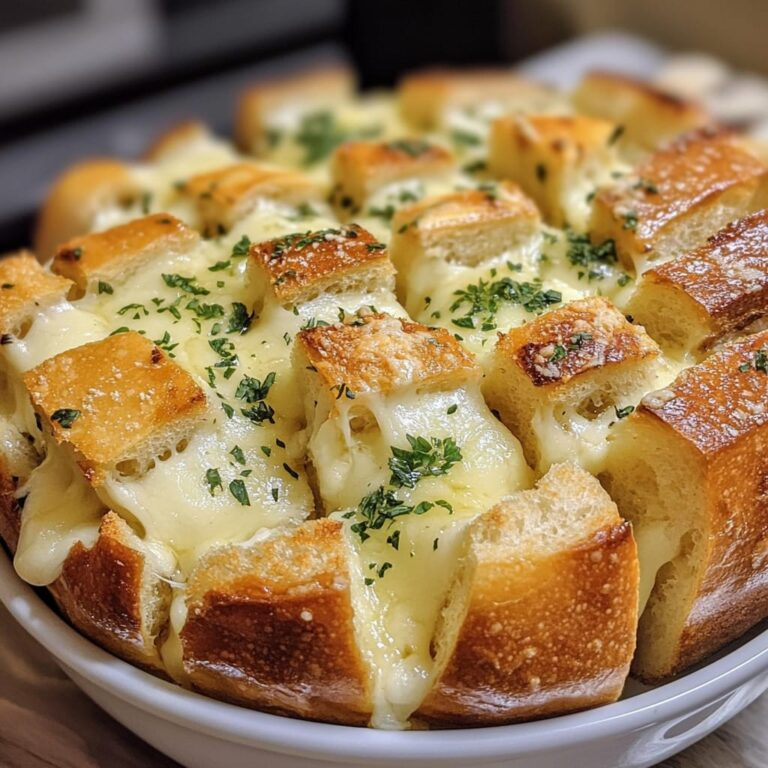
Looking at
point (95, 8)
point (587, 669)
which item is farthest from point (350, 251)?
point (95, 8)

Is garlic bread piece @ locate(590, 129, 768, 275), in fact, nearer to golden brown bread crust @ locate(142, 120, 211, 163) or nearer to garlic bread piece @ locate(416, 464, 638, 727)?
garlic bread piece @ locate(416, 464, 638, 727)

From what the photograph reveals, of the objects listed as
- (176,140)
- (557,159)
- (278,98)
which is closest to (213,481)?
(557,159)

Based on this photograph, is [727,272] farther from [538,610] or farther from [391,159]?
[391,159]

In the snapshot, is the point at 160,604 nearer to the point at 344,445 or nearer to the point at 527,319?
the point at 344,445

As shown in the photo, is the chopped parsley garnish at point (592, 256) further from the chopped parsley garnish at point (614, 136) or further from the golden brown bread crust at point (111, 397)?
the golden brown bread crust at point (111, 397)

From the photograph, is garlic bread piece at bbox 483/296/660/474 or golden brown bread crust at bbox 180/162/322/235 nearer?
garlic bread piece at bbox 483/296/660/474

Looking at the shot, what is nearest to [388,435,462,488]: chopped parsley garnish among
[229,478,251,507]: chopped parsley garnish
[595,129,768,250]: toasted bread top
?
[229,478,251,507]: chopped parsley garnish
